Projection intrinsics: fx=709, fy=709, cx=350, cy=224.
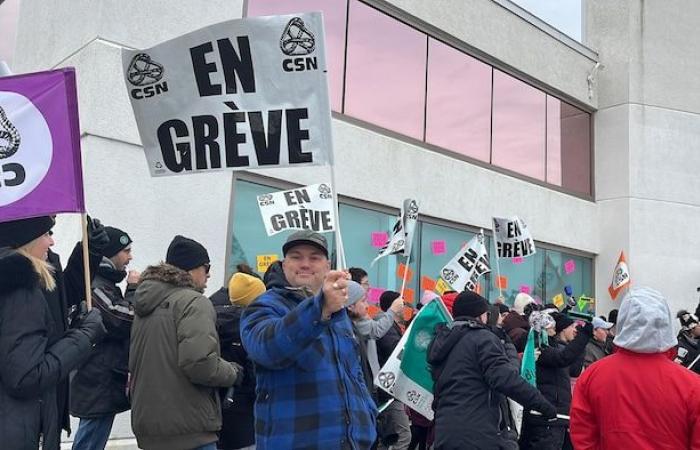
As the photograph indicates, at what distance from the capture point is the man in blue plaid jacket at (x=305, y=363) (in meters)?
2.99

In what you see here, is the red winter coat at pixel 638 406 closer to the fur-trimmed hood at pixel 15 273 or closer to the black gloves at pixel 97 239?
the fur-trimmed hood at pixel 15 273

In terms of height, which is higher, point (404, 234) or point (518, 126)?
point (518, 126)

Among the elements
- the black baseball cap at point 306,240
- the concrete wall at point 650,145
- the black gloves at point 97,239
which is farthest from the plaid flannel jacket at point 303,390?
the concrete wall at point 650,145

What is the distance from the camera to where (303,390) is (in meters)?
3.23

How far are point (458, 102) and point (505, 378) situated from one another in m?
9.80

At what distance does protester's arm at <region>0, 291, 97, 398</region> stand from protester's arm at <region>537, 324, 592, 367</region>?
167 inches

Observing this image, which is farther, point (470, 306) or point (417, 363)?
point (417, 363)

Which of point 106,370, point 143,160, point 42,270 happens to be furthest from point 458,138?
point 42,270

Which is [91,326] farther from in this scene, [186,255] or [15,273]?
[186,255]

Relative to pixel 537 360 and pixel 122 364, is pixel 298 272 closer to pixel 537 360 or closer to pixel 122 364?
pixel 122 364

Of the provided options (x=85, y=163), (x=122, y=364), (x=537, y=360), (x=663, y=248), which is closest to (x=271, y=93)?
(x=122, y=364)

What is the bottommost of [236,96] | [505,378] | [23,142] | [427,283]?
[427,283]

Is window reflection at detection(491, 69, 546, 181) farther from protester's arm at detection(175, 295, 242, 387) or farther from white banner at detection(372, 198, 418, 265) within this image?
protester's arm at detection(175, 295, 242, 387)

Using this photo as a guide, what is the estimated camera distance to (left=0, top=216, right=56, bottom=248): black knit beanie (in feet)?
12.4
